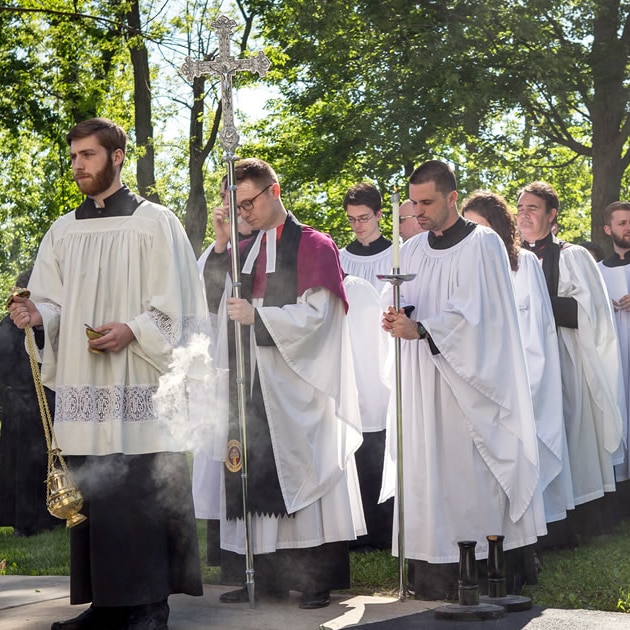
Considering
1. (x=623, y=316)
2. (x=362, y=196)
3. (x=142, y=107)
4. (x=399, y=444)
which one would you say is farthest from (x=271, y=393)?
(x=142, y=107)

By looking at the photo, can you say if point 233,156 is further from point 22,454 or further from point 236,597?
point 22,454

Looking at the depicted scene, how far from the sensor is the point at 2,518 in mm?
9750

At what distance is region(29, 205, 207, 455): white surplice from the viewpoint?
543 cm

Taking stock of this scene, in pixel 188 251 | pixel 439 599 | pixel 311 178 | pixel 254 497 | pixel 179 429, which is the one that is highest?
pixel 311 178

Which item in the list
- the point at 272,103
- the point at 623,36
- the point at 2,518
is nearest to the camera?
the point at 2,518

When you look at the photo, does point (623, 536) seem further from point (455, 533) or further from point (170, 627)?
point (170, 627)

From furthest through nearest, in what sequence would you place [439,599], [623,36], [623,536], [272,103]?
1. [272,103]
2. [623,36]
3. [623,536]
4. [439,599]

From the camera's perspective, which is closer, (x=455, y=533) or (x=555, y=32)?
(x=455, y=533)

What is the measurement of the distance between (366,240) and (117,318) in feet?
12.4

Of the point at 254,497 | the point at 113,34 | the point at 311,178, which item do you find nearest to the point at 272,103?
the point at 311,178

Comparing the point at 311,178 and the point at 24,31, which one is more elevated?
the point at 24,31

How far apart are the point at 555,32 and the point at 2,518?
1253 centimetres

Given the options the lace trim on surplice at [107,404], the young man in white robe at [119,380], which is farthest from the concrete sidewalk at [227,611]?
the lace trim on surplice at [107,404]

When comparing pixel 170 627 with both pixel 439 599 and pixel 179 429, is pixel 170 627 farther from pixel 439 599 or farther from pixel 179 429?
pixel 439 599
